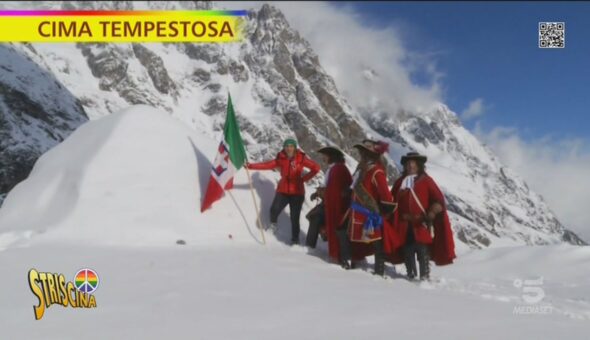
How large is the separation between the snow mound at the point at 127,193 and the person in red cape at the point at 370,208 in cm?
203

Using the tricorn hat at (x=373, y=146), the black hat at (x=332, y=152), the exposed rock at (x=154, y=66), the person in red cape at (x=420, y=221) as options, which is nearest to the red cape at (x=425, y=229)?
the person in red cape at (x=420, y=221)

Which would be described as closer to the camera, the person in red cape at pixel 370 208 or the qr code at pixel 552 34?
the person in red cape at pixel 370 208

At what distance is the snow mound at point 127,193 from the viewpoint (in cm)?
768

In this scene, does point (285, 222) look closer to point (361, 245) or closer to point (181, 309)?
point (361, 245)

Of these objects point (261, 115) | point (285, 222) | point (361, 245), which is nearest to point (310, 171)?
point (285, 222)

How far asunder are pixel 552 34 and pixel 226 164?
17.8ft

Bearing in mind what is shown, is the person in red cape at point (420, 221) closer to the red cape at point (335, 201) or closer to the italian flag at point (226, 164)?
the red cape at point (335, 201)

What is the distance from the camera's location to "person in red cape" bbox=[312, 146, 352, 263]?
305 inches

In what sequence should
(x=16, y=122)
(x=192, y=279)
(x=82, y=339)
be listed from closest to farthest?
1. (x=82, y=339)
2. (x=192, y=279)
3. (x=16, y=122)

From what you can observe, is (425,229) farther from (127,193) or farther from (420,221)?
(127,193)

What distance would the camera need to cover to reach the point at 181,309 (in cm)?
456

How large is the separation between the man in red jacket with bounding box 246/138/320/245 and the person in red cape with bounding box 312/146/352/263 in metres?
0.56

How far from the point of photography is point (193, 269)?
20.0 feet

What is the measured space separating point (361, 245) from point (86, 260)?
3603 millimetres
